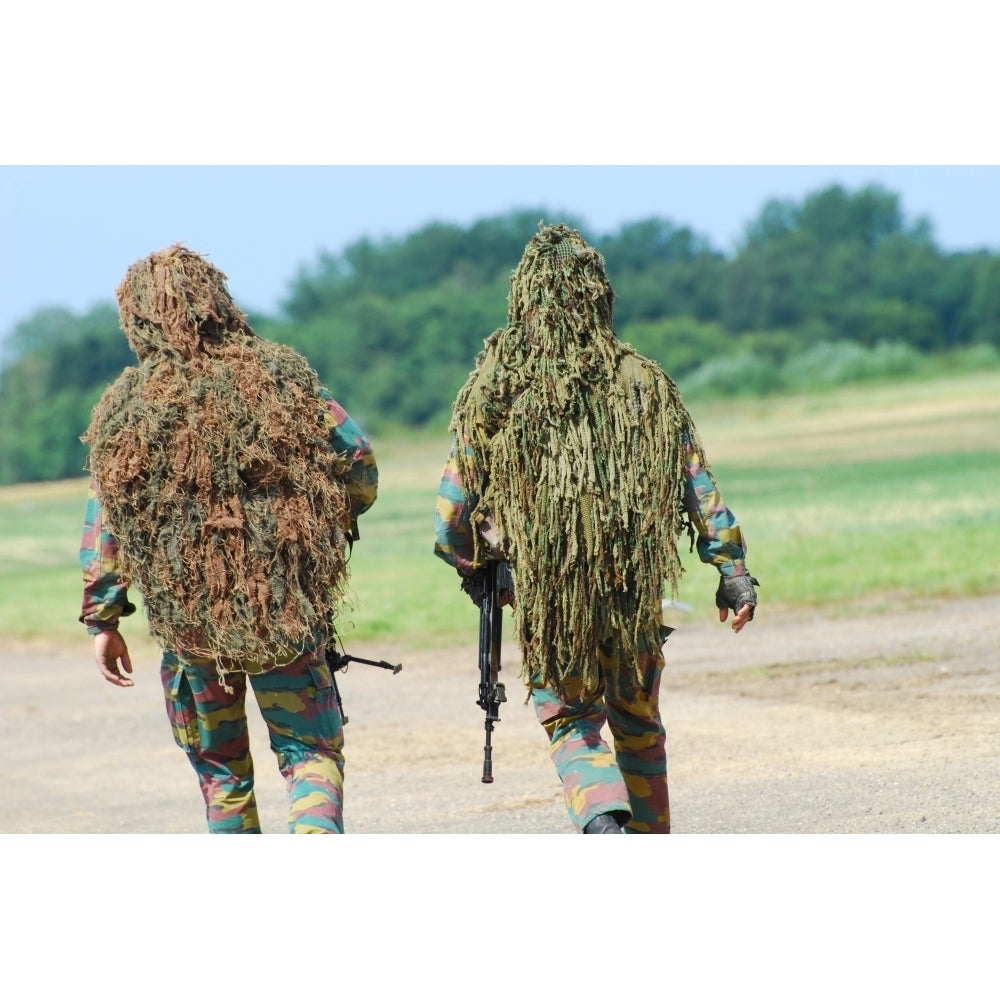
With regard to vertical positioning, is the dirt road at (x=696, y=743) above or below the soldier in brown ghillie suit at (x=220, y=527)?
below

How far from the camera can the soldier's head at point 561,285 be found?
5094 mm

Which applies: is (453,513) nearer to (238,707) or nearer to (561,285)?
(561,285)

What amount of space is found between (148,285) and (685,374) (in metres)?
35.4

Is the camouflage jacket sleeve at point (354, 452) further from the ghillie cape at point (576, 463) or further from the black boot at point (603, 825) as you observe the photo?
the black boot at point (603, 825)

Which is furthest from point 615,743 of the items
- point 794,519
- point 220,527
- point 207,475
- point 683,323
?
point 683,323

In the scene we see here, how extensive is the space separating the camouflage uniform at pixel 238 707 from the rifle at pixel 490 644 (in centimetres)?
50

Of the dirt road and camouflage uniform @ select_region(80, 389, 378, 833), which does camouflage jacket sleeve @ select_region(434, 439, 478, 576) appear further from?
the dirt road

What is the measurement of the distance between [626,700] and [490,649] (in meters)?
0.49

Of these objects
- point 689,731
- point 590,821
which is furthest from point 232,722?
point 689,731

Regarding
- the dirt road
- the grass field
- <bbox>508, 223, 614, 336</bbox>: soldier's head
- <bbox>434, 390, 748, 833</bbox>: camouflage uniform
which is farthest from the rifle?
the dirt road

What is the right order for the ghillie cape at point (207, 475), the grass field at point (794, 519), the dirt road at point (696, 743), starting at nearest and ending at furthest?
the ghillie cape at point (207, 475), the dirt road at point (696, 743), the grass field at point (794, 519)

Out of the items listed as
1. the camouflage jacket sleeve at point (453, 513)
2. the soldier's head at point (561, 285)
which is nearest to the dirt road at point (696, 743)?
the camouflage jacket sleeve at point (453, 513)

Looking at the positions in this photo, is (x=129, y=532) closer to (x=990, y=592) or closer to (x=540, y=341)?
(x=540, y=341)

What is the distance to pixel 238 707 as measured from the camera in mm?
5223
